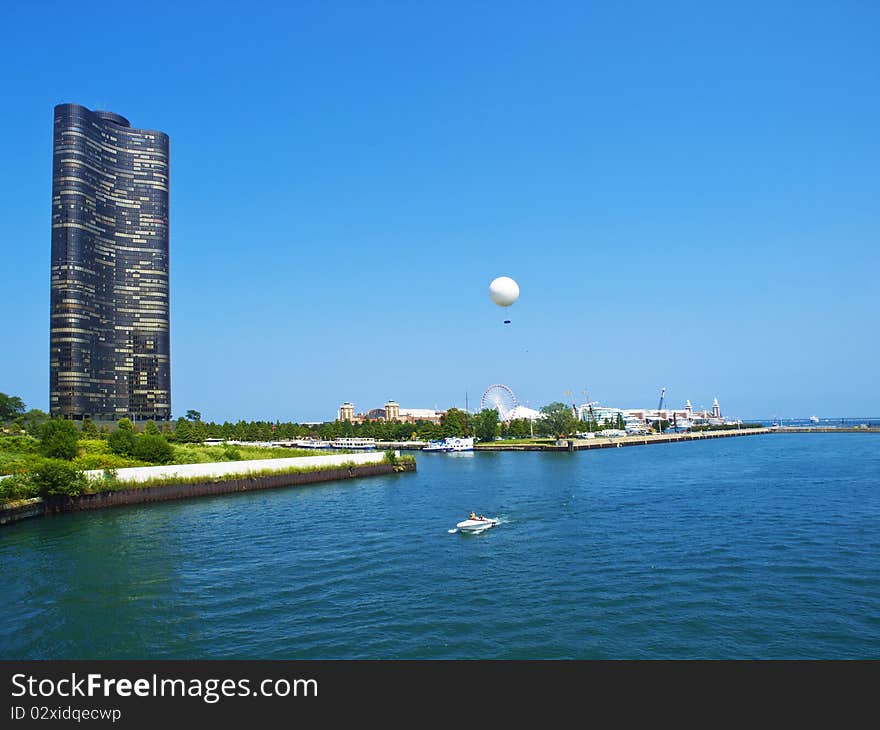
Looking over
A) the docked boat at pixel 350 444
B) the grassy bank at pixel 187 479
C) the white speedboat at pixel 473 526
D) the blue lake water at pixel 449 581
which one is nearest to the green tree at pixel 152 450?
the grassy bank at pixel 187 479

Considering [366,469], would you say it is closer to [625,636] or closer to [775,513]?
[775,513]

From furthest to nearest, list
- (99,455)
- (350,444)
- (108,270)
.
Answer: (350,444) → (108,270) → (99,455)

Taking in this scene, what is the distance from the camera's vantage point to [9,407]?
424 feet

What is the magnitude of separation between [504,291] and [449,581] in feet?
57.8

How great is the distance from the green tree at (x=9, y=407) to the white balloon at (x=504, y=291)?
124709 mm

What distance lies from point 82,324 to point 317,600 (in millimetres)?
161895

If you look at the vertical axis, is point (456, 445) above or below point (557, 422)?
below

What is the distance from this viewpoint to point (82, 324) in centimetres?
16200

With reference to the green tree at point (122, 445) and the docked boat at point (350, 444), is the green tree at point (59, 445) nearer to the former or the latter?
the green tree at point (122, 445)

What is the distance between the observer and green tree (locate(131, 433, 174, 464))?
2731 inches

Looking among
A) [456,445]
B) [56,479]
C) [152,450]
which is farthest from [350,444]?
[56,479]

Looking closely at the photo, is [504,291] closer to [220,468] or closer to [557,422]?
[220,468]

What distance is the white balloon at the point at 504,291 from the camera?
38.8m
